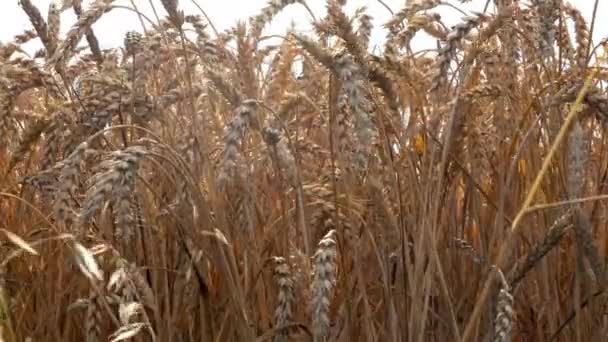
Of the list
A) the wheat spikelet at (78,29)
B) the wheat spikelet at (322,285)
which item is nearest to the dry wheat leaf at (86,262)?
the wheat spikelet at (322,285)

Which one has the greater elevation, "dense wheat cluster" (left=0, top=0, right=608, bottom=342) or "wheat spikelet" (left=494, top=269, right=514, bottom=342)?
"dense wheat cluster" (left=0, top=0, right=608, bottom=342)

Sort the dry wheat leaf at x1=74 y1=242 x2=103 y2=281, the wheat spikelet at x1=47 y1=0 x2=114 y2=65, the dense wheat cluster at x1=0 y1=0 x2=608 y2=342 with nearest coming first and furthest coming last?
the dry wheat leaf at x1=74 y1=242 x2=103 y2=281 → the dense wheat cluster at x1=0 y1=0 x2=608 y2=342 → the wheat spikelet at x1=47 y1=0 x2=114 y2=65

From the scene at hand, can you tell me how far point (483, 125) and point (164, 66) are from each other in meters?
1.29

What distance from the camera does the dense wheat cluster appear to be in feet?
4.98

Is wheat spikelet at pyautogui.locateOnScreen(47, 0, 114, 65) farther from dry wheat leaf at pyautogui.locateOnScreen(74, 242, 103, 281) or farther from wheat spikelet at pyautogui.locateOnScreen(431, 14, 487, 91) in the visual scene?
wheat spikelet at pyautogui.locateOnScreen(431, 14, 487, 91)

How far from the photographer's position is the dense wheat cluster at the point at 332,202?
59.7 inches

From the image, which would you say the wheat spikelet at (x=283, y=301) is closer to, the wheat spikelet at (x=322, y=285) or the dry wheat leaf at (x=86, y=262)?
the wheat spikelet at (x=322, y=285)

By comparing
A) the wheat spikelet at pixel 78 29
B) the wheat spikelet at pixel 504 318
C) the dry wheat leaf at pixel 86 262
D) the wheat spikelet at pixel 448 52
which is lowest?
the wheat spikelet at pixel 504 318

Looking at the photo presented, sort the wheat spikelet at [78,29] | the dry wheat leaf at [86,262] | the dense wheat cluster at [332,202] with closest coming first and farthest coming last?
the dry wheat leaf at [86,262], the dense wheat cluster at [332,202], the wheat spikelet at [78,29]

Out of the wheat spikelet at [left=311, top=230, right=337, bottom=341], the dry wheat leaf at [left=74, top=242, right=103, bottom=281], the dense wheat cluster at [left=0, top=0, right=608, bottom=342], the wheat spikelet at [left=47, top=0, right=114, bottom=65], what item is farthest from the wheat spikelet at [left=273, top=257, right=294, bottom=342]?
the wheat spikelet at [left=47, top=0, right=114, bottom=65]

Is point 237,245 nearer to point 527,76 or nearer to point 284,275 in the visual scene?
point 284,275

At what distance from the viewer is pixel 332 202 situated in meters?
1.73

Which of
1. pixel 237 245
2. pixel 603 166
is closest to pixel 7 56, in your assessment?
pixel 237 245

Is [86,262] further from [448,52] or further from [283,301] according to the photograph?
[448,52]
